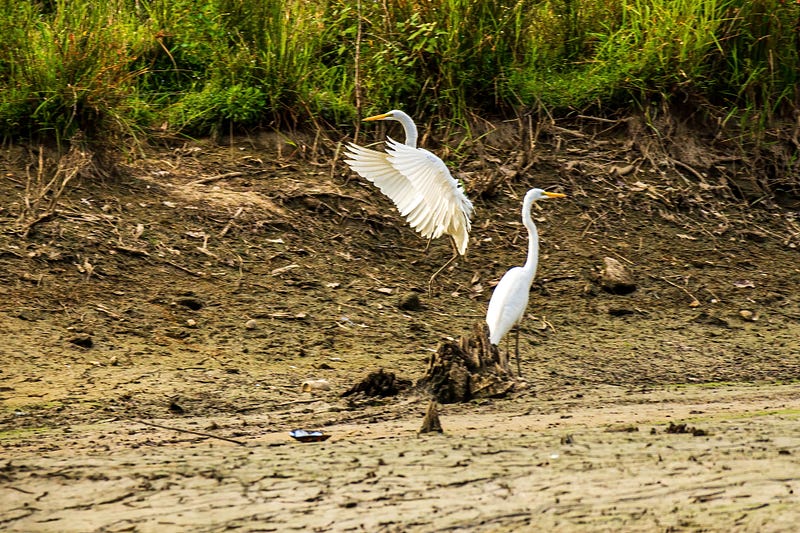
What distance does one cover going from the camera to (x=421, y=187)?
24.1 ft

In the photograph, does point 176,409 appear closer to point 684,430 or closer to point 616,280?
point 684,430

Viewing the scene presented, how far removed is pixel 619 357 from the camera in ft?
23.2

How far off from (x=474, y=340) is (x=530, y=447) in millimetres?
1405

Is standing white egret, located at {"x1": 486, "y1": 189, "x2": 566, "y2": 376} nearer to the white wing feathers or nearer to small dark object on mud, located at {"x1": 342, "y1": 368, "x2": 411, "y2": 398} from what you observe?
the white wing feathers

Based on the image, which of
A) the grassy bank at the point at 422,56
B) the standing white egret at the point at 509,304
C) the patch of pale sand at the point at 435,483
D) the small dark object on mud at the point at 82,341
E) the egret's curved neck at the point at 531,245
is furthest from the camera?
the grassy bank at the point at 422,56

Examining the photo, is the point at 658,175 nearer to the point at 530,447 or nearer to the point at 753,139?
the point at 753,139

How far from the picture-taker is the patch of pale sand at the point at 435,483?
391 cm

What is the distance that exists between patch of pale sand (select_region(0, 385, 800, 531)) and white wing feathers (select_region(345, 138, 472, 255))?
237 centimetres

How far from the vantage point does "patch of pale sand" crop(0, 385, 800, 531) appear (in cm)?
391

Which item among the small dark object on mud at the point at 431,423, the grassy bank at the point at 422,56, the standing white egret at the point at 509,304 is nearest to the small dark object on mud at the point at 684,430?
the small dark object on mud at the point at 431,423

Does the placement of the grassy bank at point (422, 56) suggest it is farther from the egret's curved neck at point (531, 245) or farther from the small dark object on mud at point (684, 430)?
the small dark object on mud at point (684, 430)

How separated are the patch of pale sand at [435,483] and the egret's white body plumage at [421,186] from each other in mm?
2374

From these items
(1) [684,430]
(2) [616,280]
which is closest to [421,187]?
(2) [616,280]

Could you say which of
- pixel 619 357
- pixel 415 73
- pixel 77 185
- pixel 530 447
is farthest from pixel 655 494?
pixel 415 73
